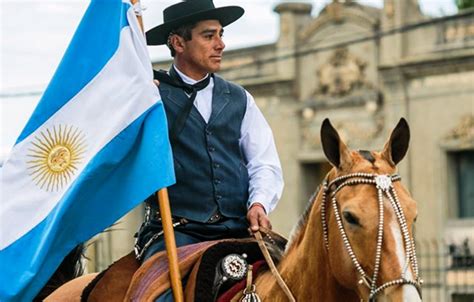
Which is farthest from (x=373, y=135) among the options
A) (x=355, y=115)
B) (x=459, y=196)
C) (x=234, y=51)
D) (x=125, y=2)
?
(x=125, y=2)

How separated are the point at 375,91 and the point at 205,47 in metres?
18.2

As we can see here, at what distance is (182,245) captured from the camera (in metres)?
6.36

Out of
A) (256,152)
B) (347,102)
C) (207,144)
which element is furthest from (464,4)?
(207,144)

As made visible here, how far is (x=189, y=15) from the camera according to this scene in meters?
6.46

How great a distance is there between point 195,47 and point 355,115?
60.9 ft

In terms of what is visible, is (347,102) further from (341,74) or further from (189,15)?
(189,15)

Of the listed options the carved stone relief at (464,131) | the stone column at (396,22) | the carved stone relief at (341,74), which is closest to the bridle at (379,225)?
the carved stone relief at (464,131)

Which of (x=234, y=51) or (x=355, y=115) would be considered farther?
(x=234, y=51)

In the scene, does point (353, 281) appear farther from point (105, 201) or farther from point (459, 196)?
point (459, 196)

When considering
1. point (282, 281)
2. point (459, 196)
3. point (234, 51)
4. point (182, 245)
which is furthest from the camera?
point (234, 51)

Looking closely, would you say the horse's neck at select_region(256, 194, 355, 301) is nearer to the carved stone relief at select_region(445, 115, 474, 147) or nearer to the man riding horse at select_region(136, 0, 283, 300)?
the man riding horse at select_region(136, 0, 283, 300)

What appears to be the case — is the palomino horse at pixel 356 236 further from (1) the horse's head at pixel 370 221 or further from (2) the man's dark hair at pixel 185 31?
(2) the man's dark hair at pixel 185 31

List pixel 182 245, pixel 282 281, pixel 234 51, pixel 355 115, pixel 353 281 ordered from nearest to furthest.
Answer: pixel 353 281 < pixel 282 281 < pixel 182 245 < pixel 355 115 < pixel 234 51

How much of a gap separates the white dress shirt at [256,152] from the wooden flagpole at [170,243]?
0.49 meters
